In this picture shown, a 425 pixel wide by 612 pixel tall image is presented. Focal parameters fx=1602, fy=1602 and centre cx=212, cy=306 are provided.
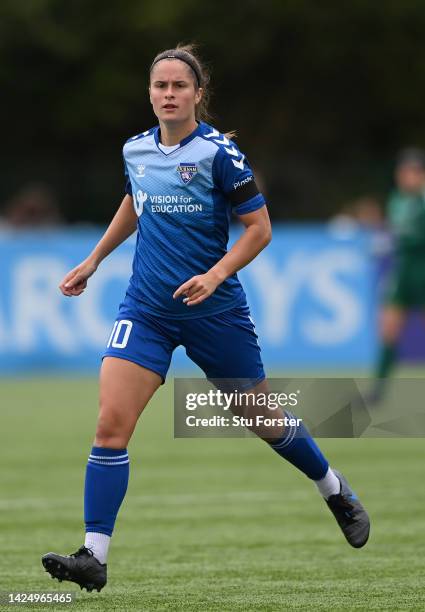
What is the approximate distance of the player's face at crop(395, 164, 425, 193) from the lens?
53.6 feet

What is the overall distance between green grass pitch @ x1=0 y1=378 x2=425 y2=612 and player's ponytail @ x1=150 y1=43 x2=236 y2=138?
2083mm

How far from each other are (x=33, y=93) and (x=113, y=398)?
25938 millimetres

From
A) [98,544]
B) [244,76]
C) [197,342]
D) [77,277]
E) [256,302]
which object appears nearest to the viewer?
[98,544]

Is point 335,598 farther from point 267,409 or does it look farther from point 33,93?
point 33,93

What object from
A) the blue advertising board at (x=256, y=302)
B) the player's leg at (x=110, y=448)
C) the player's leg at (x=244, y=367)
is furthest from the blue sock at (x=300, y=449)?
the blue advertising board at (x=256, y=302)

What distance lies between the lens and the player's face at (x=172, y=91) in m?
7.04

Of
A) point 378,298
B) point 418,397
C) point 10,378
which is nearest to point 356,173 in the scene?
point 378,298

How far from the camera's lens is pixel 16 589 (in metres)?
7.01

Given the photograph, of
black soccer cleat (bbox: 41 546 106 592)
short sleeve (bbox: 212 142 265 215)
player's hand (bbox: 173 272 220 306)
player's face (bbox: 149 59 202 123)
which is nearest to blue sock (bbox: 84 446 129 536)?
black soccer cleat (bbox: 41 546 106 592)

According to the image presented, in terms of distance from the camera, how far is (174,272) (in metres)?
7.08

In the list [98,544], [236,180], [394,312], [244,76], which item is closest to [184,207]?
[236,180]

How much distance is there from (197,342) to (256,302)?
41.4 ft

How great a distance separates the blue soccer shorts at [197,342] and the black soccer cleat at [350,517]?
32.1 inches

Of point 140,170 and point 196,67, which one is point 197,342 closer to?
point 140,170
